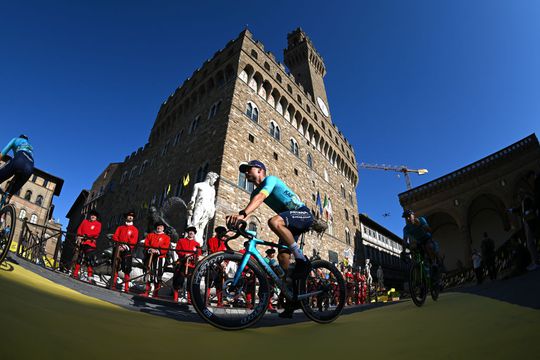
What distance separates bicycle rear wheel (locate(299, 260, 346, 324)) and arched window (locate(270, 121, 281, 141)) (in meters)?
17.4

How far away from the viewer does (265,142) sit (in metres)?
19.0

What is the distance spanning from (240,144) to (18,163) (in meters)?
13.3

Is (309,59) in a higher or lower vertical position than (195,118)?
higher

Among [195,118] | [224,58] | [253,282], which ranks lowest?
[253,282]

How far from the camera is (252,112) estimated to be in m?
19.0

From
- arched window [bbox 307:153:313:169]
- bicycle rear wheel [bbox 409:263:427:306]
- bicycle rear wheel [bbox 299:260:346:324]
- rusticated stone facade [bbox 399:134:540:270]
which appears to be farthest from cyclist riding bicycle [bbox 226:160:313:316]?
rusticated stone facade [bbox 399:134:540:270]

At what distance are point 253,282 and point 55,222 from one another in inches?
2239

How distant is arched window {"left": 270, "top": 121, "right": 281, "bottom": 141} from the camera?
20.2m

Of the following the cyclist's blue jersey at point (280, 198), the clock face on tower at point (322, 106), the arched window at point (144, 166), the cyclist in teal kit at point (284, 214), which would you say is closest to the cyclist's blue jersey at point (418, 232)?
the cyclist in teal kit at point (284, 214)

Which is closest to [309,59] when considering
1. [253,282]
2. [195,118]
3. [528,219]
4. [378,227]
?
[195,118]

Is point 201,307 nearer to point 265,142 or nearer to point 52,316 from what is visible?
point 52,316

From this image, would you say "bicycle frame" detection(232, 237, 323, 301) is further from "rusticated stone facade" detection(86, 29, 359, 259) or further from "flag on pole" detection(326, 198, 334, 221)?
"flag on pole" detection(326, 198, 334, 221)

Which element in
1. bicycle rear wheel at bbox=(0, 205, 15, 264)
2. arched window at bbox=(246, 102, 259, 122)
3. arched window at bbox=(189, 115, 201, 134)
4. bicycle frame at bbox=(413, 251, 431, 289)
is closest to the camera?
bicycle rear wheel at bbox=(0, 205, 15, 264)

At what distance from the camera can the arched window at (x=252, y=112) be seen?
1861 centimetres
